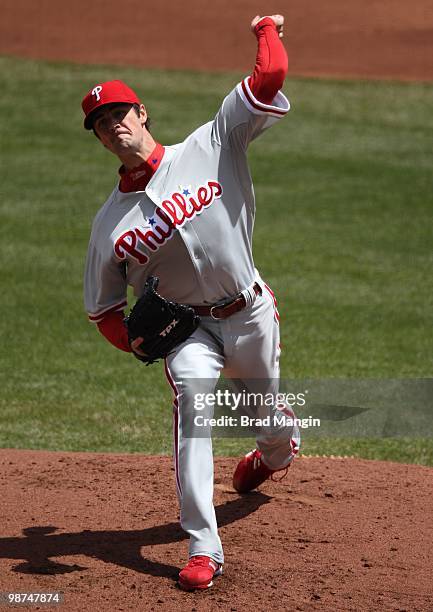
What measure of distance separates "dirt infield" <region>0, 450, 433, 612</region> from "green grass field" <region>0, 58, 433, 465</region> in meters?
0.77

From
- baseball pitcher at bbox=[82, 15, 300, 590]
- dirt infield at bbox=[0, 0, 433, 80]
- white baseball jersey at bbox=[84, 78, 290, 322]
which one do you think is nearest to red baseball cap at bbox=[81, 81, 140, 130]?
baseball pitcher at bbox=[82, 15, 300, 590]

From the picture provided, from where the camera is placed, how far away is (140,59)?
19.3m

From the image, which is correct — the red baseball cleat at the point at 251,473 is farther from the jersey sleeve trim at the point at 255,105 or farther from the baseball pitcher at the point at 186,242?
the jersey sleeve trim at the point at 255,105

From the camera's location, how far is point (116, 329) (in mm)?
4824

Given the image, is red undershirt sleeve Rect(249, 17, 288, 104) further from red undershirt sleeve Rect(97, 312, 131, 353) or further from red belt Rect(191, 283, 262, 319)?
red undershirt sleeve Rect(97, 312, 131, 353)

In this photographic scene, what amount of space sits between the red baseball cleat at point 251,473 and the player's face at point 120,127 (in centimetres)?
173

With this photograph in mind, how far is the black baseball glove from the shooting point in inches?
178

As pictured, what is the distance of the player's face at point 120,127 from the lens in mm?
4641

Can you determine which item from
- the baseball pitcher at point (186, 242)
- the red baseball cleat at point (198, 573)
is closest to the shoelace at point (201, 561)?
the red baseball cleat at point (198, 573)

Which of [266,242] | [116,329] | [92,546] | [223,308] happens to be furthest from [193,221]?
[266,242]

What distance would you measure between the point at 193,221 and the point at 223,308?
41 centimetres

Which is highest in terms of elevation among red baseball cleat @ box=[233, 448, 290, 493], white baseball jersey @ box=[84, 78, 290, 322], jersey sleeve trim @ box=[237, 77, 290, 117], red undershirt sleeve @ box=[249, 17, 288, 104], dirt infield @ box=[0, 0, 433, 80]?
dirt infield @ box=[0, 0, 433, 80]

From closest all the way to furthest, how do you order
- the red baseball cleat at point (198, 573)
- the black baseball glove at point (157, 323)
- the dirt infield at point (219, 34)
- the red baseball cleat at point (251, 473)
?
the red baseball cleat at point (198, 573)
the black baseball glove at point (157, 323)
the red baseball cleat at point (251, 473)
the dirt infield at point (219, 34)

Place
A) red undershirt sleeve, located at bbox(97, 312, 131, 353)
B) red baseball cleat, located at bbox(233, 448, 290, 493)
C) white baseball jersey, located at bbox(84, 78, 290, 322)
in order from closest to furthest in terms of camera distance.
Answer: white baseball jersey, located at bbox(84, 78, 290, 322), red undershirt sleeve, located at bbox(97, 312, 131, 353), red baseball cleat, located at bbox(233, 448, 290, 493)
